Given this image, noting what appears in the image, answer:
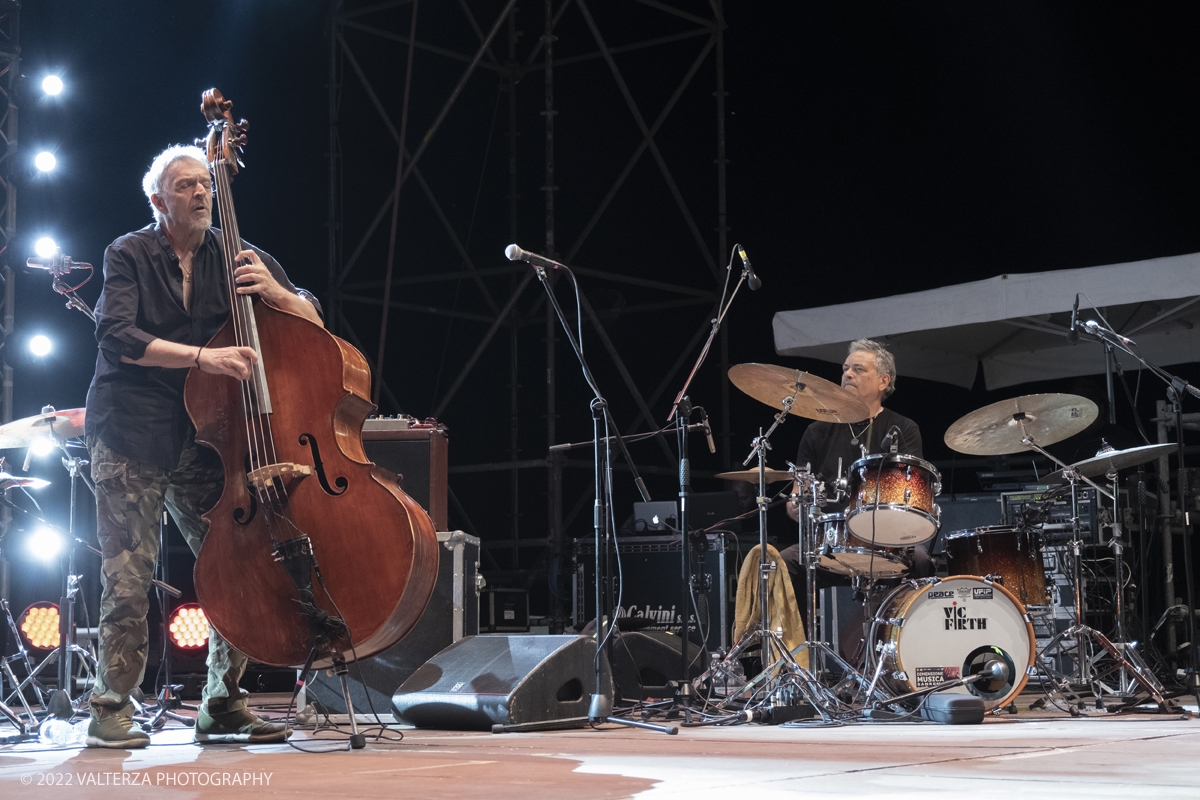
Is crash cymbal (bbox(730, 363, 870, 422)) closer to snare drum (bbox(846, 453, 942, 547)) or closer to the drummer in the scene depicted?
snare drum (bbox(846, 453, 942, 547))

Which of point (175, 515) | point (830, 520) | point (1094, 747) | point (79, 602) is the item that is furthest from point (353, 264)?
point (1094, 747)

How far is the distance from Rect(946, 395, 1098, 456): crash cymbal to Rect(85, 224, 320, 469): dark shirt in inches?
126

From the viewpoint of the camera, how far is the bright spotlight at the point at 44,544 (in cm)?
505

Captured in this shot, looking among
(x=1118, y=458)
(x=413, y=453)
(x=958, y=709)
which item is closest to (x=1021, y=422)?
(x=1118, y=458)

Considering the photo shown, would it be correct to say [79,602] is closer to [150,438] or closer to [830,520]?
[150,438]

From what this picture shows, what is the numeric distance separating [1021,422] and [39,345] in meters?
5.56

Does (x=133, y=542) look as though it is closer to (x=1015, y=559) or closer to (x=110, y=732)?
(x=110, y=732)

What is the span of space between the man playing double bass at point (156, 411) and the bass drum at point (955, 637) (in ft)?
8.23

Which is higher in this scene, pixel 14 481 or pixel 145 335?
pixel 145 335

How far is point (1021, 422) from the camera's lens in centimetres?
519

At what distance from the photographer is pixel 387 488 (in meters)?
2.98

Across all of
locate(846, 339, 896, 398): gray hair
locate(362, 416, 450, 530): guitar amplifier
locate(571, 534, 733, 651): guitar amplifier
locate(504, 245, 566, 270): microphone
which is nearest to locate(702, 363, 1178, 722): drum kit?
locate(846, 339, 896, 398): gray hair

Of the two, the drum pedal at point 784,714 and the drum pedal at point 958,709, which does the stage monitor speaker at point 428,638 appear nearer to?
the drum pedal at point 784,714

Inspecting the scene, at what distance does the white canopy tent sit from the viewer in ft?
20.7
